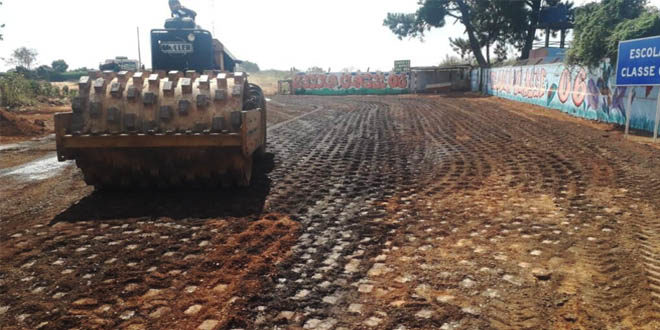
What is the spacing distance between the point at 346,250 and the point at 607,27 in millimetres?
14929

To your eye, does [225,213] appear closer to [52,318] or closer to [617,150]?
[52,318]

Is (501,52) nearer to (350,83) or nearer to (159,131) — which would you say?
(350,83)

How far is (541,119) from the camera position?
16.5 meters

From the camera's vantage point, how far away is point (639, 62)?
12.1 metres

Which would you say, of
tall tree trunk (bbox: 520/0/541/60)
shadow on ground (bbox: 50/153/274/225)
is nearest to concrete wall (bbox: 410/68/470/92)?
tall tree trunk (bbox: 520/0/541/60)

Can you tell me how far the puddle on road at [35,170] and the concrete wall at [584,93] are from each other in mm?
13911

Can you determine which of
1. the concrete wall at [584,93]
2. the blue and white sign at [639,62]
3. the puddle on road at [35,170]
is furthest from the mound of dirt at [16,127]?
the concrete wall at [584,93]

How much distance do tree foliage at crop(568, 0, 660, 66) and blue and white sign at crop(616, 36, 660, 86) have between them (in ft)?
5.52

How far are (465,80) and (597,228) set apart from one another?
38.3 m

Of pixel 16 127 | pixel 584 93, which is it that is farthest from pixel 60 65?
pixel 584 93

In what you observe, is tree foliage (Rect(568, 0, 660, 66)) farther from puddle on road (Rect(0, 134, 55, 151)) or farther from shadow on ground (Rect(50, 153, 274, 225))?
puddle on road (Rect(0, 134, 55, 151))

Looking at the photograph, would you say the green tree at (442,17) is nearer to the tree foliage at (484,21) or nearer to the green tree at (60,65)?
the tree foliage at (484,21)

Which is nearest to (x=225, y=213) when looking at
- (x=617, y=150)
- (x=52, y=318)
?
(x=52, y=318)

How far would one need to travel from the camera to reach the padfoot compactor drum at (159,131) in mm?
5594
